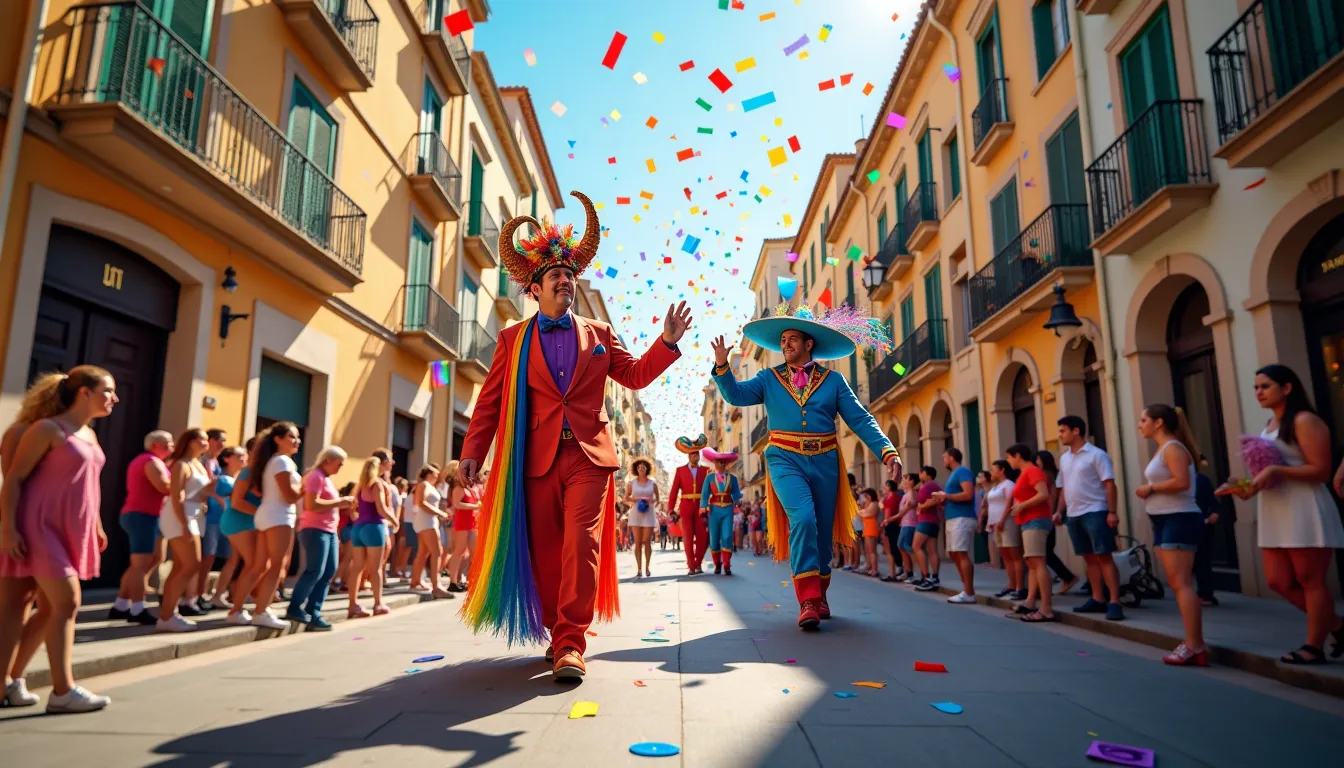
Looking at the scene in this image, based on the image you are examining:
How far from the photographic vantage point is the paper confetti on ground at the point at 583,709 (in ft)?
10.5

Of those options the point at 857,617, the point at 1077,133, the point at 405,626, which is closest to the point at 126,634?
the point at 405,626

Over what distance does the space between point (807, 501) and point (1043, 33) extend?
11804 mm

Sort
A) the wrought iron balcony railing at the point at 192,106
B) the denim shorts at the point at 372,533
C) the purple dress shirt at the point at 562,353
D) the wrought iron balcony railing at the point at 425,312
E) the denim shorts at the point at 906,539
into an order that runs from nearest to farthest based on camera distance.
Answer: the purple dress shirt at the point at 562,353, the wrought iron balcony railing at the point at 192,106, the denim shorts at the point at 372,533, the denim shorts at the point at 906,539, the wrought iron balcony railing at the point at 425,312

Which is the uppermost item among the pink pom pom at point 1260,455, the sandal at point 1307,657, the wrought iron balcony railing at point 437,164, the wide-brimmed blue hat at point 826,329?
the wrought iron balcony railing at point 437,164

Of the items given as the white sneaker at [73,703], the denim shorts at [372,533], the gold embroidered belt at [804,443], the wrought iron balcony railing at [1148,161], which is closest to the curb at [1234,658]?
the gold embroidered belt at [804,443]

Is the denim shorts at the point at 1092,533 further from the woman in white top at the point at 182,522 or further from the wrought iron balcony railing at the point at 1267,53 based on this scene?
the woman in white top at the point at 182,522

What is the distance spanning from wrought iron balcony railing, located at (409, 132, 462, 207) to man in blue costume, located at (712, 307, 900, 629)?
11.8 m

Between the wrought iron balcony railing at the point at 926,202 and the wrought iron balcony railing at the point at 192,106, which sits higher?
the wrought iron balcony railing at the point at 926,202

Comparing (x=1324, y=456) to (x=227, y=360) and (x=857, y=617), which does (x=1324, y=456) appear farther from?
(x=227, y=360)

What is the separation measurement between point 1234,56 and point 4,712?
37.5 ft

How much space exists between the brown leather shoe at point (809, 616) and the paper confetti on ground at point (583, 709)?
8.66 feet

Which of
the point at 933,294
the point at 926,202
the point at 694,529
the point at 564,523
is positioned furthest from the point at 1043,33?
the point at 564,523

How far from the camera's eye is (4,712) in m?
3.56

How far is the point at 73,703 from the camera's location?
3.54 metres
